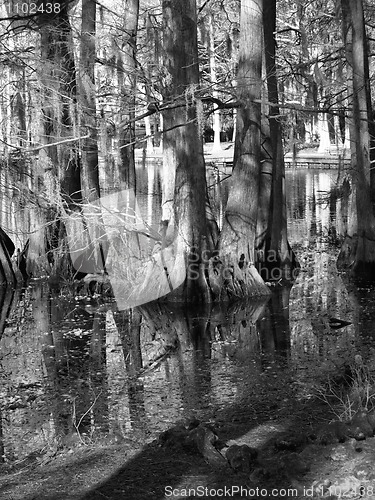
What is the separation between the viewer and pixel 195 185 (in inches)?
571

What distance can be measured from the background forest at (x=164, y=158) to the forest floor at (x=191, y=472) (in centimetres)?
708

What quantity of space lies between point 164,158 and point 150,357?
5895 mm

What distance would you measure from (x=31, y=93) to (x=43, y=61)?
703mm

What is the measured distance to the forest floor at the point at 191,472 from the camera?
5336mm

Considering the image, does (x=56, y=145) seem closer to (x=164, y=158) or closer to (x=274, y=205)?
(x=164, y=158)

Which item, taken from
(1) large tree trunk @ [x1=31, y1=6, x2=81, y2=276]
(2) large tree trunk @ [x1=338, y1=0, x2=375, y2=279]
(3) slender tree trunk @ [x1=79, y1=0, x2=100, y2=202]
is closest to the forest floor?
(1) large tree trunk @ [x1=31, y1=6, x2=81, y2=276]

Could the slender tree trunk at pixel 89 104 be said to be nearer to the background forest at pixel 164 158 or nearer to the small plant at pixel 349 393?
the background forest at pixel 164 158

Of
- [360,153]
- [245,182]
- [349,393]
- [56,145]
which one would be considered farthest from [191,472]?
[360,153]

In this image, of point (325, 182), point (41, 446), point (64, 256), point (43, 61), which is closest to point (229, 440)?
point (41, 446)

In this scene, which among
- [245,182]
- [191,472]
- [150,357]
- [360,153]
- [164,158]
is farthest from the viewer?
[360,153]

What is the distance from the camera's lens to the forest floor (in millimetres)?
5336

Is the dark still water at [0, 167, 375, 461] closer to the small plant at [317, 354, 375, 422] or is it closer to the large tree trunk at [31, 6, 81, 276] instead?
the small plant at [317, 354, 375, 422]

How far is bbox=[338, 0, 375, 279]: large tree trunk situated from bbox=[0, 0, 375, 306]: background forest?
3 cm

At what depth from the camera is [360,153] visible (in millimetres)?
16422
